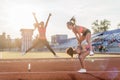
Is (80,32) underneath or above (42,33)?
underneath

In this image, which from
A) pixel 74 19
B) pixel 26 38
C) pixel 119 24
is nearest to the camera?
pixel 74 19

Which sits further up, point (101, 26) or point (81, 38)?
point (101, 26)

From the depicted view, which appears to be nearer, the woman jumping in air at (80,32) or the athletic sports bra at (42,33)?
the woman jumping in air at (80,32)

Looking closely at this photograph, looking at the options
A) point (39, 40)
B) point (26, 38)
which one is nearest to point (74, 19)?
point (39, 40)

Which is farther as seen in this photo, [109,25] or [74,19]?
[109,25]

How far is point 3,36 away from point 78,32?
109805 millimetres

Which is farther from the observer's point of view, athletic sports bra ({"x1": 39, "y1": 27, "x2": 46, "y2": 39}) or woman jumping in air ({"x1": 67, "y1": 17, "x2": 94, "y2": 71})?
athletic sports bra ({"x1": 39, "y1": 27, "x2": 46, "y2": 39})

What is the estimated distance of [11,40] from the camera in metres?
120

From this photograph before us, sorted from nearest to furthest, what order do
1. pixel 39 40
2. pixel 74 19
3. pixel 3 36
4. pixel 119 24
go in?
1. pixel 74 19
2. pixel 39 40
3. pixel 119 24
4. pixel 3 36

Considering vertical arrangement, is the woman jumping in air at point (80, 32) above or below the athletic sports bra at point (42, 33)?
below

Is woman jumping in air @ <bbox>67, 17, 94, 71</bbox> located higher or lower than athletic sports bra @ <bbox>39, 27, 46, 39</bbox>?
lower

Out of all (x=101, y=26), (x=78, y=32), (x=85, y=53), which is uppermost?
(x=101, y=26)

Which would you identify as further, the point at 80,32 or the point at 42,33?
the point at 42,33

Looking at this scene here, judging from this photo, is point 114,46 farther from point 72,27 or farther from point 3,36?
point 3,36
